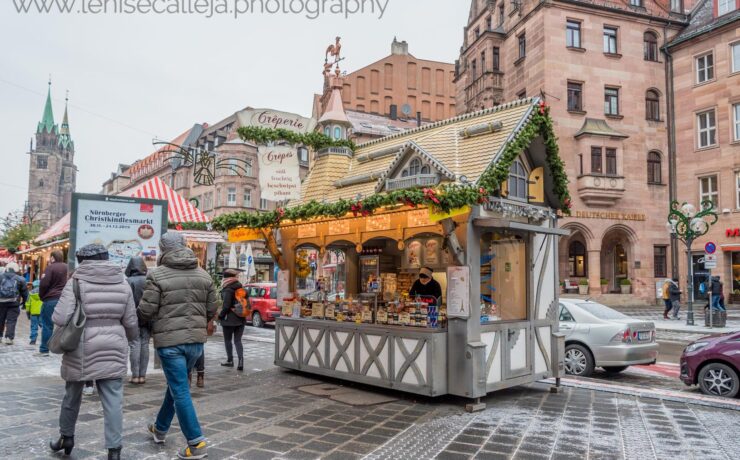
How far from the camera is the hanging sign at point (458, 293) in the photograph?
7922mm

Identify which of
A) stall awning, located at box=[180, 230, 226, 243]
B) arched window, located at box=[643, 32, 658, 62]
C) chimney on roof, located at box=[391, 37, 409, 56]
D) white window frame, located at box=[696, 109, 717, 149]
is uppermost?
chimney on roof, located at box=[391, 37, 409, 56]

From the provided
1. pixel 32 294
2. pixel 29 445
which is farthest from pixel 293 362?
pixel 32 294

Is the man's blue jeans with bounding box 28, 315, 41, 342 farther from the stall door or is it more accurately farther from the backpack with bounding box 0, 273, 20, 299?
the stall door

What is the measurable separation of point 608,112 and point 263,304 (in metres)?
21.5

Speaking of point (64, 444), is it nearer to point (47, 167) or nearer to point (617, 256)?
point (617, 256)

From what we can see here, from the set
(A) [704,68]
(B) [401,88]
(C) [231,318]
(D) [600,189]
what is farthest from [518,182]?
(B) [401,88]

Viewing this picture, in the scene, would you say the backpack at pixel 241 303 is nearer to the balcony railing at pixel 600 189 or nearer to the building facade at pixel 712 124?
the balcony railing at pixel 600 189

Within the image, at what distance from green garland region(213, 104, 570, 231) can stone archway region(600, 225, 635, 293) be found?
76.1ft

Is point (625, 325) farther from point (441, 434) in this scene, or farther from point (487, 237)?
point (441, 434)

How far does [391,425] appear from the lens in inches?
275

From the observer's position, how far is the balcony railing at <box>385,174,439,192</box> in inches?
341

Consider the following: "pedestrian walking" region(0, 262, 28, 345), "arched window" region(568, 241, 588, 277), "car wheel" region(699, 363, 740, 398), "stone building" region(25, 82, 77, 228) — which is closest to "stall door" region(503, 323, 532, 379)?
"car wheel" region(699, 363, 740, 398)

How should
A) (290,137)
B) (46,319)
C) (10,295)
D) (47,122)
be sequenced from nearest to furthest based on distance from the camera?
(290,137) < (46,319) < (10,295) < (47,122)

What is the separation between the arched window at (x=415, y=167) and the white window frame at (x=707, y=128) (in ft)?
90.2
